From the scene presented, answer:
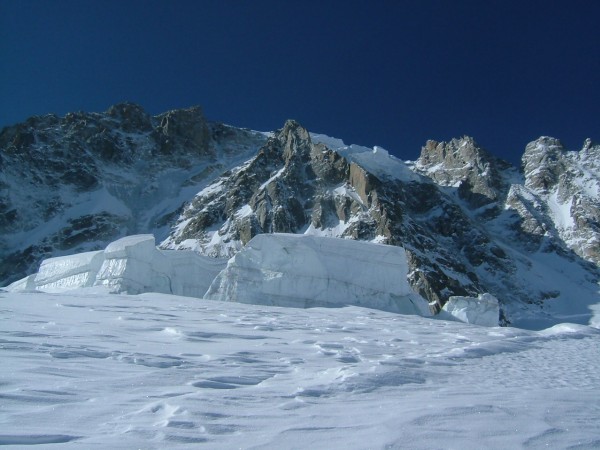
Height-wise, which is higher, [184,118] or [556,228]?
[184,118]

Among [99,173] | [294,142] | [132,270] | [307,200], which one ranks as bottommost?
[132,270]

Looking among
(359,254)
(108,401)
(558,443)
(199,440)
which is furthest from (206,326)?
(359,254)

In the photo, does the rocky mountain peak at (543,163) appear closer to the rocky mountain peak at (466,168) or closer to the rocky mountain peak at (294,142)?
the rocky mountain peak at (466,168)

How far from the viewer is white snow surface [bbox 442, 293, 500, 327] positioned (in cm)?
2373

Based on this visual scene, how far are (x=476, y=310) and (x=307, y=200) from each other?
78.5m

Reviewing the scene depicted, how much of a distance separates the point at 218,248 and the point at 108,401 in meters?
87.4

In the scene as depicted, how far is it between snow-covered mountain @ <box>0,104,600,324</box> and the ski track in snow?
223ft

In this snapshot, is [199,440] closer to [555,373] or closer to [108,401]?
[108,401]

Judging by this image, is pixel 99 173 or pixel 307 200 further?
pixel 99 173

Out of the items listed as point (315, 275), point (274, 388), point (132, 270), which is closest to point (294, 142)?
point (132, 270)

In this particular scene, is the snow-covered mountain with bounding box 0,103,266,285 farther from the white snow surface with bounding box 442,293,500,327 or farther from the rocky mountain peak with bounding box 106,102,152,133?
the white snow surface with bounding box 442,293,500,327

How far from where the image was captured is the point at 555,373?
29.4ft

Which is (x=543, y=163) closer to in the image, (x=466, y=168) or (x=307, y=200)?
(x=466, y=168)

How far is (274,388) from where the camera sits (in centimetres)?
649
